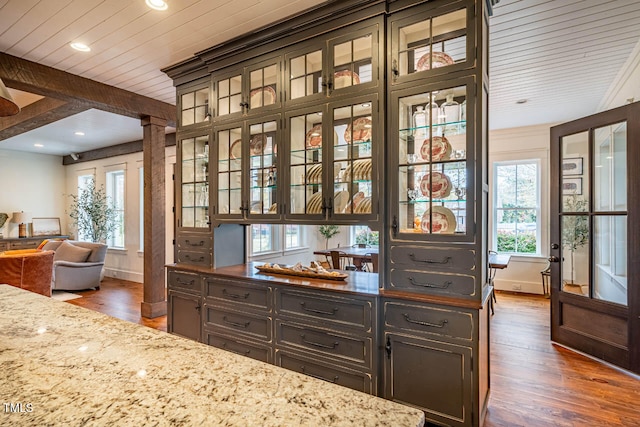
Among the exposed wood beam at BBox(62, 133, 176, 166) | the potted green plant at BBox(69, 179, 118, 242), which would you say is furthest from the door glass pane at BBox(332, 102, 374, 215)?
the potted green plant at BBox(69, 179, 118, 242)

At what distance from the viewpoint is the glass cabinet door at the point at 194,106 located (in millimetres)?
3354

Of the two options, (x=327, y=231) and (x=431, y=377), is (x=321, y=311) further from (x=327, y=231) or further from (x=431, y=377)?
(x=327, y=231)

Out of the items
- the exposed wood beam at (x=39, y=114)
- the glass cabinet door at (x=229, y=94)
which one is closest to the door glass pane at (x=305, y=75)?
the glass cabinet door at (x=229, y=94)

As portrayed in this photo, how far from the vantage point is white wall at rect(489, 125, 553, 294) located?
5.73m

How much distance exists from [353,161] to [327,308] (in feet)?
3.47

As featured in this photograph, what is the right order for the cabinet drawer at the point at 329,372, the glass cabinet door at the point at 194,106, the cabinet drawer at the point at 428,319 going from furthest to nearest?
1. the glass cabinet door at the point at 194,106
2. the cabinet drawer at the point at 329,372
3. the cabinet drawer at the point at 428,319

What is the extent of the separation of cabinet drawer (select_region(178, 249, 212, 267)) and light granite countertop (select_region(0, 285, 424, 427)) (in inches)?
78.0

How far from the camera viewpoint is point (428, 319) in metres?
2.06

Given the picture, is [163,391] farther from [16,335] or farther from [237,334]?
[237,334]

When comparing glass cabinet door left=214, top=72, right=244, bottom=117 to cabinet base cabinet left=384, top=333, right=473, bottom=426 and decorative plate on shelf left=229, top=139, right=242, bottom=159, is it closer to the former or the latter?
decorative plate on shelf left=229, top=139, right=242, bottom=159

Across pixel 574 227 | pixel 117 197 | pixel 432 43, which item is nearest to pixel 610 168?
pixel 574 227

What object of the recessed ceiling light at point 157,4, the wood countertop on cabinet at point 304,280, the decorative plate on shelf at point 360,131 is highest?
the recessed ceiling light at point 157,4

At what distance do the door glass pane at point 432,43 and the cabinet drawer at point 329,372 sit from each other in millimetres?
2017

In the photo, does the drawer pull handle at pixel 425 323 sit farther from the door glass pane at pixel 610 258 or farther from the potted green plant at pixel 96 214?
the potted green plant at pixel 96 214
